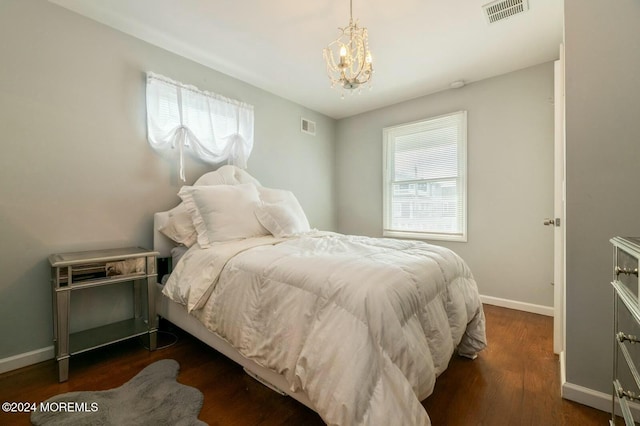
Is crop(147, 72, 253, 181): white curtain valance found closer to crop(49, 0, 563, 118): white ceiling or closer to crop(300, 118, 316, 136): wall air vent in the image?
crop(49, 0, 563, 118): white ceiling

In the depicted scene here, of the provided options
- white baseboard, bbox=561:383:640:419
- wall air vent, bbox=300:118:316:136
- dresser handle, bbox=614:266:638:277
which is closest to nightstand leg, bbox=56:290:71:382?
dresser handle, bbox=614:266:638:277

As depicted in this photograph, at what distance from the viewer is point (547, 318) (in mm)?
2672

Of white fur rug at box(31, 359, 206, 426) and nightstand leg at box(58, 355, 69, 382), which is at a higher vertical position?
nightstand leg at box(58, 355, 69, 382)

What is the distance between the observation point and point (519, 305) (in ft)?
9.48

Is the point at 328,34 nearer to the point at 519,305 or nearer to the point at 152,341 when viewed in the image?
the point at 152,341

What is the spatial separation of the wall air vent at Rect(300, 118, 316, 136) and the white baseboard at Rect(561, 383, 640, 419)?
3586 mm

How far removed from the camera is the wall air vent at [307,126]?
388cm

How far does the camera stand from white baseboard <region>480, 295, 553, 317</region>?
9.01ft

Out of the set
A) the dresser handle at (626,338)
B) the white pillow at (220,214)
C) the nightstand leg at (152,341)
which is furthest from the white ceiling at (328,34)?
the nightstand leg at (152,341)

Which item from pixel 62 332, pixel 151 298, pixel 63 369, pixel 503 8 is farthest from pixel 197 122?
pixel 503 8

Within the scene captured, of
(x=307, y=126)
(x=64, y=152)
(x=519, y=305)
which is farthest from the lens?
(x=307, y=126)

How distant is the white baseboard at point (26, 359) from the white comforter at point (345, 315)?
3.17 feet

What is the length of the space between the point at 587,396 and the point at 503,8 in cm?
254

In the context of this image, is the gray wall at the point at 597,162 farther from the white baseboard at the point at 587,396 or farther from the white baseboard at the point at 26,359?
the white baseboard at the point at 26,359
